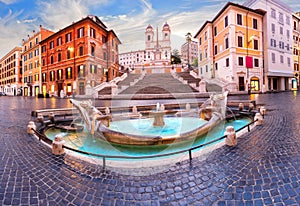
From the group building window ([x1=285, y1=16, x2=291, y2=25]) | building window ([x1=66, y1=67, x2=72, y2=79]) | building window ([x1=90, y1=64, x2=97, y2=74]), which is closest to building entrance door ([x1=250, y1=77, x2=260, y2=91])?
building window ([x1=285, y1=16, x2=291, y2=25])

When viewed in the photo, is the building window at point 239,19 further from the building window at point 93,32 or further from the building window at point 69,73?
the building window at point 69,73

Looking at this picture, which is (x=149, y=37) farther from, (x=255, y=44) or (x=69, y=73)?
(x=255, y=44)

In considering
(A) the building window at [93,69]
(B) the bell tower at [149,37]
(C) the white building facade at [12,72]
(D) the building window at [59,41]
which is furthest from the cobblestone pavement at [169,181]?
(B) the bell tower at [149,37]

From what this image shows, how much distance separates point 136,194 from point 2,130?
7.11m

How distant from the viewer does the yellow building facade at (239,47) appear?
97.9 feet

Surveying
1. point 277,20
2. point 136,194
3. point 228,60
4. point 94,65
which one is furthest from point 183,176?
point 277,20

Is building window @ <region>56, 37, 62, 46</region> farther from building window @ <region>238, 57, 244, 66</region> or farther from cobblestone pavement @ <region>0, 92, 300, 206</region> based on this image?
cobblestone pavement @ <region>0, 92, 300, 206</region>

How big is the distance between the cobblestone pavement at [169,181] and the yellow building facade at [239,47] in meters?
26.2

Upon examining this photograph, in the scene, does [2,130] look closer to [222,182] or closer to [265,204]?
[222,182]

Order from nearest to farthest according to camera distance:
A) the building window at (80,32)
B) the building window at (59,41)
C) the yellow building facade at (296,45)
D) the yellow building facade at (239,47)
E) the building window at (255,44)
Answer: the yellow building facade at (239,47) < the building window at (255,44) < the building window at (80,32) < the building window at (59,41) < the yellow building facade at (296,45)

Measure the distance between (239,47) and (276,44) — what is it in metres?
9.73

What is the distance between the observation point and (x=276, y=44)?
34.1 m

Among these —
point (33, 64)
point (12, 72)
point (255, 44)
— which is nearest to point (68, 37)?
point (33, 64)

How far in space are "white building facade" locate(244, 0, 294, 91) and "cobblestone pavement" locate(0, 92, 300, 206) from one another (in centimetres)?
3314
